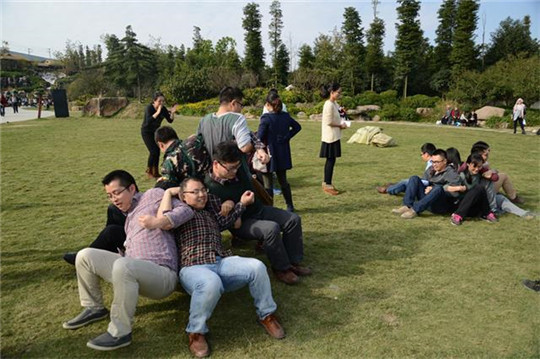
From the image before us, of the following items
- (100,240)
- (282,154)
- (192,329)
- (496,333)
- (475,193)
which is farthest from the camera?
(282,154)

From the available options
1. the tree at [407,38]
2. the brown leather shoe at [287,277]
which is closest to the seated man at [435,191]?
the brown leather shoe at [287,277]

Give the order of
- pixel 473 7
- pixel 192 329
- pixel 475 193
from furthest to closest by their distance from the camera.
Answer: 1. pixel 473 7
2. pixel 475 193
3. pixel 192 329

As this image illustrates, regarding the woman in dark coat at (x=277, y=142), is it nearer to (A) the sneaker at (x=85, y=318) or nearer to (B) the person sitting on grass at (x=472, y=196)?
(B) the person sitting on grass at (x=472, y=196)

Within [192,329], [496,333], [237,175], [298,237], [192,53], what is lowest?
[496,333]

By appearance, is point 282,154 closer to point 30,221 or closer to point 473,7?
point 30,221

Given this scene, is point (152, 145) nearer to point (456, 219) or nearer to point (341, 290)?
point (341, 290)

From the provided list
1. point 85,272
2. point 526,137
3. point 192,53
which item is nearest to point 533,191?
point 85,272

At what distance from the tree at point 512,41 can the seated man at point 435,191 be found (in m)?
36.6

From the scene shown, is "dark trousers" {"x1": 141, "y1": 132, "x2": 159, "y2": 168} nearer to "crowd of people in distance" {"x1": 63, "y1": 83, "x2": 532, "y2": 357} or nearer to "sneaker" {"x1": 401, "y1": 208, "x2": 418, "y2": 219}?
"crowd of people in distance" {"x1": 63, "y1": 83, "x2": 532, "y2": 357}

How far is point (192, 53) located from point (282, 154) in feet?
159

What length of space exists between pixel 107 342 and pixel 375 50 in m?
37.3

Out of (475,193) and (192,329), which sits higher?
(475,193)

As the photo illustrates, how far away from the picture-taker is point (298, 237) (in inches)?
144

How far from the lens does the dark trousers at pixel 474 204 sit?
4.91m
